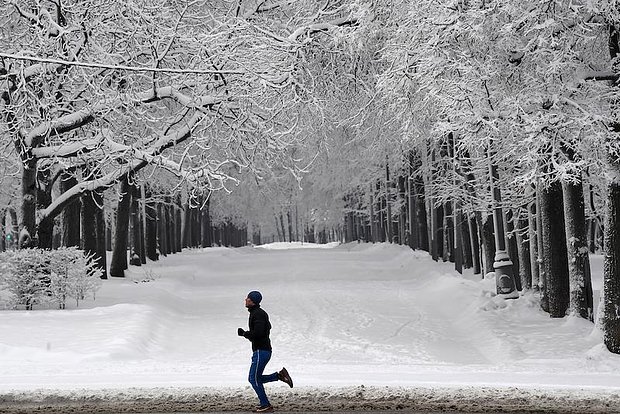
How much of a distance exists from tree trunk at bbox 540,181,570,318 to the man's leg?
9.92 meters

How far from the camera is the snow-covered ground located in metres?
9.95

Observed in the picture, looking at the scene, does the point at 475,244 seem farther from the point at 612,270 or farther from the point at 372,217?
the point at 372,217

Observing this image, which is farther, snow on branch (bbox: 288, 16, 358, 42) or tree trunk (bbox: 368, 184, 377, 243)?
tree trunk (bbox: 368, 184, 377, 243)

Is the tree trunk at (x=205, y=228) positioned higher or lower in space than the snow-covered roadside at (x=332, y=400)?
higher

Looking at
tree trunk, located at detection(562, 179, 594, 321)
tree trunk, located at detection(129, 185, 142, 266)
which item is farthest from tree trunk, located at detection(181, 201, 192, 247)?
tree trunk, located at detection(562, 179, 594, 321)

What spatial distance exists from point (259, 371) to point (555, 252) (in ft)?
32.9

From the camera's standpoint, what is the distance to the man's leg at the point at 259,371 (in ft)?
29.0

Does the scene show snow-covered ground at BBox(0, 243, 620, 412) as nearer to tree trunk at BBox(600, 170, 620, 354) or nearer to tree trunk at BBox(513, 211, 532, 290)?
tree trunk at BBox(600, 170, 620, 354)

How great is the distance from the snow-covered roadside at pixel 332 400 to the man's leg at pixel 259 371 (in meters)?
0.35

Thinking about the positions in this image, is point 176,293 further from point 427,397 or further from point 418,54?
point 427,397

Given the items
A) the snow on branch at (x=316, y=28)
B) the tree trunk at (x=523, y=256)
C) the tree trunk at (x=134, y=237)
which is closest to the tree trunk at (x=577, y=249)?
the snow on branch at (x=316, y=28)

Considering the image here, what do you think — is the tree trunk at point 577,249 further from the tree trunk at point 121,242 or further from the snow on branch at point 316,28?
the tree trunk at point 121,242

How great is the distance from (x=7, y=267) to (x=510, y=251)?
14418mm

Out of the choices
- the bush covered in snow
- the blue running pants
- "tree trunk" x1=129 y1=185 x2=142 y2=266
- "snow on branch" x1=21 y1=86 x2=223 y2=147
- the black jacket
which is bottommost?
the blue running pants
